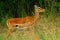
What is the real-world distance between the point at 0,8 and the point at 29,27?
2207mm

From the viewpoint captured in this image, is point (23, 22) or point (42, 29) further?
point (23, 22)

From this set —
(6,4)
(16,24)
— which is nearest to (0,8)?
(6,4)

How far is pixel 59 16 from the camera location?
9.29 metres

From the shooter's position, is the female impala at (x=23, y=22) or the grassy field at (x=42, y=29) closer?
the grassy field at (x=42, y=29)

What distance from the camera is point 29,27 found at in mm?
7328

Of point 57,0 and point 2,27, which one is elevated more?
point 57,0

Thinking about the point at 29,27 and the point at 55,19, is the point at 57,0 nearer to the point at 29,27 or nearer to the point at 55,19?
the point at 55,19

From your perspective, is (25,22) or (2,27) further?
(2,27)

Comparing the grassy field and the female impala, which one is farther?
the female impala

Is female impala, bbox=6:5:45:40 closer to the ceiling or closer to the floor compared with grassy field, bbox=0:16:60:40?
closer to the ceiling

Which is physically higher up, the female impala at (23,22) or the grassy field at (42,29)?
the female impala at (23,22)

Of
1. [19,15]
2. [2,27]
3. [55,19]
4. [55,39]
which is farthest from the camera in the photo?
Answer: [19,15]

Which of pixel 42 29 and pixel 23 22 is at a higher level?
pixel 23 22

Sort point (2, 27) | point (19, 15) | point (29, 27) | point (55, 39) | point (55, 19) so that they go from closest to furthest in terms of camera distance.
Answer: point (55, 39), point (29, 27), point (2, 27), point (55, 19), point (19, 15)
